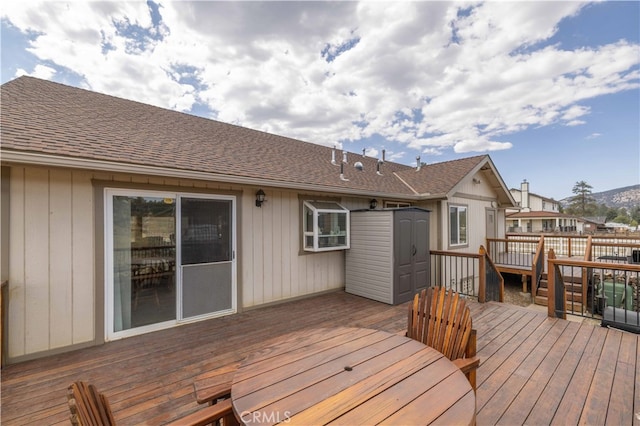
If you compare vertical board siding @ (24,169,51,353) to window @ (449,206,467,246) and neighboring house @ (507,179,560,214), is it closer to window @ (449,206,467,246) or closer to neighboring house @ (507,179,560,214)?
window @ (449,206,467,246)

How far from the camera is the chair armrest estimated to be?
1188mm

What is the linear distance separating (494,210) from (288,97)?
9.50 m

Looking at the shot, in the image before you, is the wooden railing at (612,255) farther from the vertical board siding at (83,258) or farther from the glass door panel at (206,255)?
the vertical board siding at (83,258)

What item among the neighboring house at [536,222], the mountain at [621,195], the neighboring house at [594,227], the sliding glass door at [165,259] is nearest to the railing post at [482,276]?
the sliding glass door at [165,259]

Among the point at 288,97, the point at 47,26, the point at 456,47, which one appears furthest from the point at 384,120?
the point at 47,26

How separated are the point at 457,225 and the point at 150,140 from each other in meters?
8.19

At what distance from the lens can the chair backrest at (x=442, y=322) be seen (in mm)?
2029

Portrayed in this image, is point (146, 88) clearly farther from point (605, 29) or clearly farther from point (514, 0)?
point (605, 29)

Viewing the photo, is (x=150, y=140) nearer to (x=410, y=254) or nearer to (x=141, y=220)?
(x=141, y=220)

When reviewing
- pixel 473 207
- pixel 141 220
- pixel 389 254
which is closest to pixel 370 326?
pixel 389 254

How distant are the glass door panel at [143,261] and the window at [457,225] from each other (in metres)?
7.30

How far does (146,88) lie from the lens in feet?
26.5

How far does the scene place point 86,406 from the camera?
973 mm

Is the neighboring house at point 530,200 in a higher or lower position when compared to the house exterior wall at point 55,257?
higher
